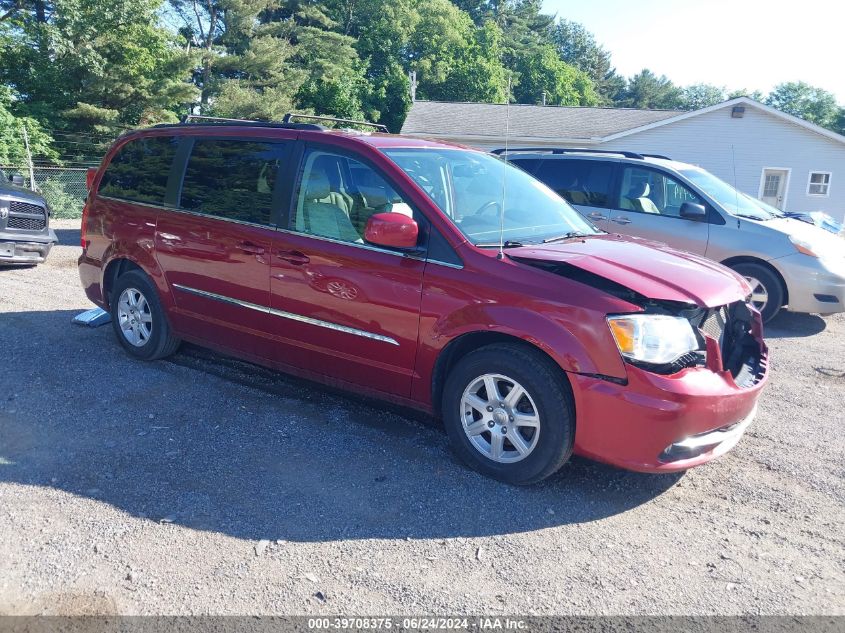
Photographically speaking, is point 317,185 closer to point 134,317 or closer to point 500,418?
point 500,418

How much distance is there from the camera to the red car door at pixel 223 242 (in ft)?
16.5

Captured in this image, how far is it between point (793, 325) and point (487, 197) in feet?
17.6

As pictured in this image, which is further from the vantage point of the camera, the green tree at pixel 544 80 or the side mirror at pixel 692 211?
the green tree at pixel 544 80

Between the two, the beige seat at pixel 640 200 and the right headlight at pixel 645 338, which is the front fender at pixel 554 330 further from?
the beige seat at pixel 640 200

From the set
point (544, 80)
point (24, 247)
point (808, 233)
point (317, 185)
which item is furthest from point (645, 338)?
point (544, 80)

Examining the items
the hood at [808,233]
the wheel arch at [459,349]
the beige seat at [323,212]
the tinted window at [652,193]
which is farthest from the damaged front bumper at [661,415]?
the tinted window at [652,193]

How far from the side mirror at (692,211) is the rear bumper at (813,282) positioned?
37.4 inches

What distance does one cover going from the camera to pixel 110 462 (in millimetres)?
4176

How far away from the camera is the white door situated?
25.9 m

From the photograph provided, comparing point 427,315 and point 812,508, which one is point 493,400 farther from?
point 812,508

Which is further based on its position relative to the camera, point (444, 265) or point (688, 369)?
point (444, 265)

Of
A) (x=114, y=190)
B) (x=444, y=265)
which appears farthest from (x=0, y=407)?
(x=444, y=265)

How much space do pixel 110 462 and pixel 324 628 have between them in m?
2.00

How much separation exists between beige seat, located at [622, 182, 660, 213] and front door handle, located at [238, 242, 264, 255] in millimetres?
5347
